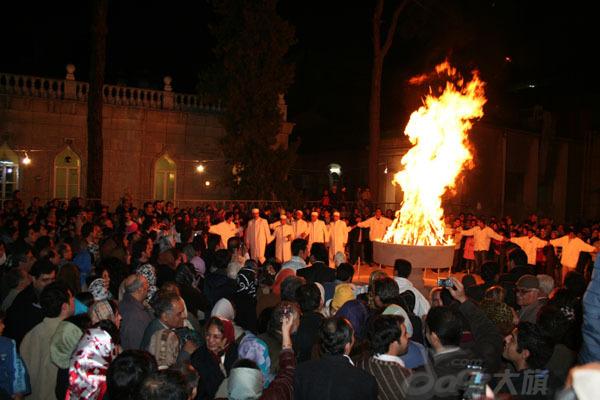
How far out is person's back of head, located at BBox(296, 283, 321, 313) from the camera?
20.1ft

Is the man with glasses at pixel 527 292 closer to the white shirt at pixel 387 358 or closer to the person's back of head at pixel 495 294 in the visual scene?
the person's back of head at pixel 495 294

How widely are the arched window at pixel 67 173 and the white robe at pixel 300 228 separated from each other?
9.64 m

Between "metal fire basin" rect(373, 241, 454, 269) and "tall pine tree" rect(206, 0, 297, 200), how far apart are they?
33.5 ft

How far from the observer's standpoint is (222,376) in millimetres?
4855

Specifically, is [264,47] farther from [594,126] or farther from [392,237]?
[594,126]

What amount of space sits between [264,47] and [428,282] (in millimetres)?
11667

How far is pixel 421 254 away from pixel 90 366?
388 inches

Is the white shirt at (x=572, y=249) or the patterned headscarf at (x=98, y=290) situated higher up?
the patterned headscarf at (x=98, y=290)

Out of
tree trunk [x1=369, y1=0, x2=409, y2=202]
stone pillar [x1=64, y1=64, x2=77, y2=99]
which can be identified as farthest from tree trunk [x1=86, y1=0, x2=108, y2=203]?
tree trunk [x1=369, y1=0, x2=409, y2=202]

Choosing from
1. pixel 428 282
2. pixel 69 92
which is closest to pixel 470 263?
pixel 428 282

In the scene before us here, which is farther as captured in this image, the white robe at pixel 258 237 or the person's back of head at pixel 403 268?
the white robe at pixel 258 237

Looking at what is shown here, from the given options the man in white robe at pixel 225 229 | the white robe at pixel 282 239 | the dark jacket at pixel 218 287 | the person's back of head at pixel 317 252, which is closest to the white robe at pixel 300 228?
the white robe at pixel 282 239

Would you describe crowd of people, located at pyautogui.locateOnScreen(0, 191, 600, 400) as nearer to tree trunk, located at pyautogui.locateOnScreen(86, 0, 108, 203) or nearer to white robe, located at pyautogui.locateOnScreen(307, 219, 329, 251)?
white robe, located at pyautogui.locateOnScreen(307, 219, 329, 251)

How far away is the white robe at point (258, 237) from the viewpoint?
55.8ft
